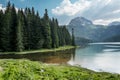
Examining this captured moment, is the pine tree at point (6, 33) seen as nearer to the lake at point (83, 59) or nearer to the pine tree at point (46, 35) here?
the lake at point (83, 59)

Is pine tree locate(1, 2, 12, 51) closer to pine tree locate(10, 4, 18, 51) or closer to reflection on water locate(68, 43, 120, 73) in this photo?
pine tree locate(10, 4, 18, 51)

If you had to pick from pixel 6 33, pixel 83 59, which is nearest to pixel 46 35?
pixel 6 33

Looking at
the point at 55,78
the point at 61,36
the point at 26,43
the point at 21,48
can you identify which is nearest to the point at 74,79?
the point at 55,78

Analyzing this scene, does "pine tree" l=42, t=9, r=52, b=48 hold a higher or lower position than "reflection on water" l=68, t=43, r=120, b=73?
higher

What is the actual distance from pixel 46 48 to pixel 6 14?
2391cm

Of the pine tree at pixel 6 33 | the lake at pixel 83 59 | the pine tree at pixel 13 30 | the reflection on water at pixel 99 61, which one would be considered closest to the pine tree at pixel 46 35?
the pine tree at pixel 13 30

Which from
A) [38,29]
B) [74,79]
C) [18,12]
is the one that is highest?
[18,12]

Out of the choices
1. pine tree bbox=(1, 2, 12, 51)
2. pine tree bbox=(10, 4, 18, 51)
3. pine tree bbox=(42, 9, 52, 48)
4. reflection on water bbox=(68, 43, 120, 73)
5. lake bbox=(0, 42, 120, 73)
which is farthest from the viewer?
pine tree bbox=(42, 9, 52, 48)

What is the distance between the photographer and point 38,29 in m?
94.9

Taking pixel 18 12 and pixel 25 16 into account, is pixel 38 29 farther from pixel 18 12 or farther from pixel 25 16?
pixel 18 12

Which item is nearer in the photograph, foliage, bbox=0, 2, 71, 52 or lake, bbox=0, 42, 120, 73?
lake, bbox=0, 42, 120, 73

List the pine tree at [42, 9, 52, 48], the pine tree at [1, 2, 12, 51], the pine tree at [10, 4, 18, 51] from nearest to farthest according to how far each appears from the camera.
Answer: the pine tree at [1, 2, 12, 51] < the pine tree at [10, 4, 18, 51] < the pine tree at [42, 9, 52, 48]

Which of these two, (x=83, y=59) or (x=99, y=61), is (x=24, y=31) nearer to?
(x=83, y=59)

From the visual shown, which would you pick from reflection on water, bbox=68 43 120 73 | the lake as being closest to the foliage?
the lake
